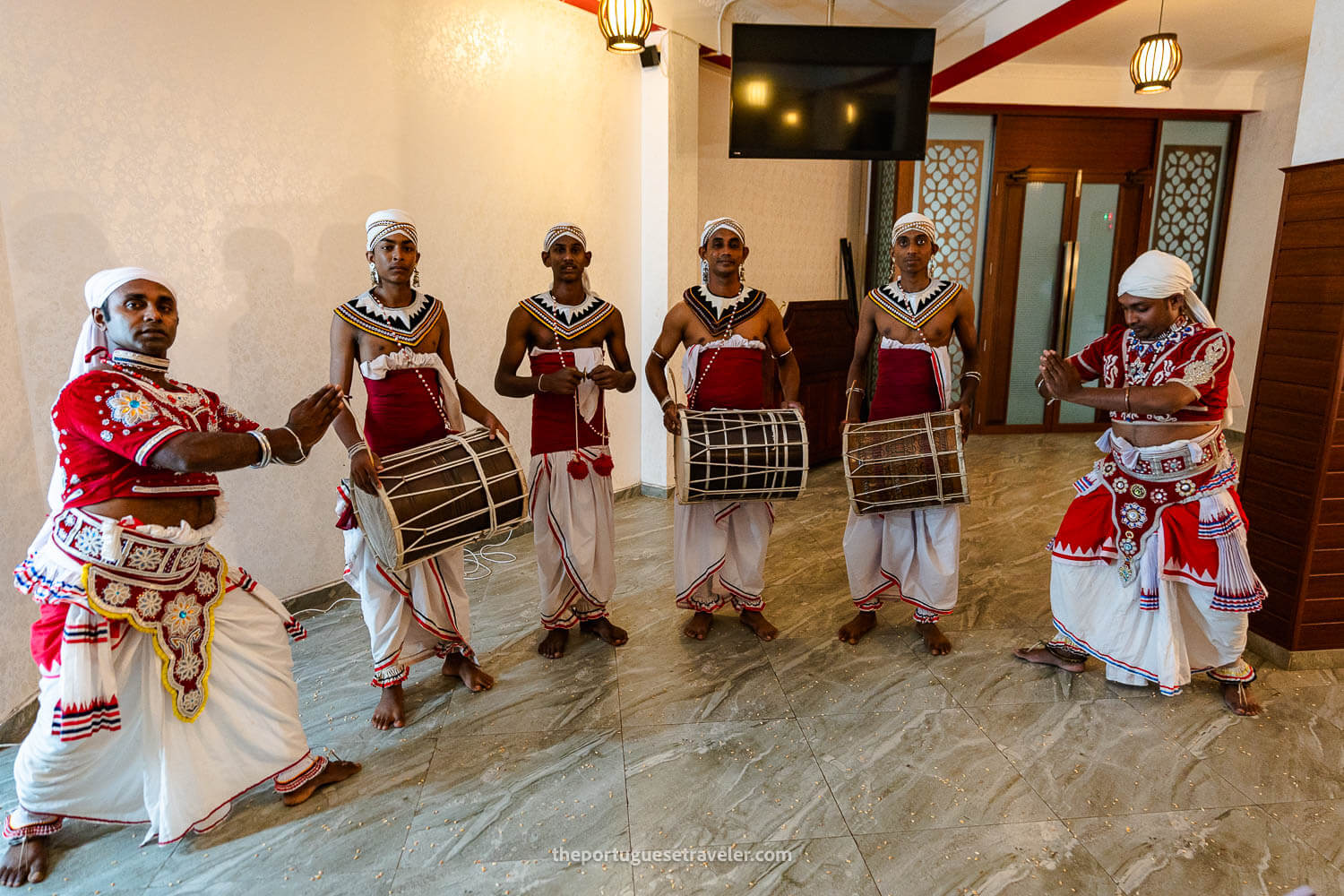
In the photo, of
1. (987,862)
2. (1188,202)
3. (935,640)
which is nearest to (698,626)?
(935,640)

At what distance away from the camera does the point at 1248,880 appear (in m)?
2.03

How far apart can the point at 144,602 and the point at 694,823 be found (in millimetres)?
1600

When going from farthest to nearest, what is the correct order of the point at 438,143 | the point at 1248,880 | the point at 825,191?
the point at 825,191 → the point at 438,143 → the point at 1248,880

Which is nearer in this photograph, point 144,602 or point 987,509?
point 144,602

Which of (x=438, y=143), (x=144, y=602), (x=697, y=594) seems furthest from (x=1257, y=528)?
(x=438, y=143)

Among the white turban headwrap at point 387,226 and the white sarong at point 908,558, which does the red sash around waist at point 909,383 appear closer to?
the white sarong at point 908,558

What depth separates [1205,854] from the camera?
6.96 feet

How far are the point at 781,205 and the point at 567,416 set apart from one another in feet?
13.1

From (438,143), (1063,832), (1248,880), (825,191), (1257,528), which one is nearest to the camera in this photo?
(1248,880)

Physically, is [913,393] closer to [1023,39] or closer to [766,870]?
[766,870]

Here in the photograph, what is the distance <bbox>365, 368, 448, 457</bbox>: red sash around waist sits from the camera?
272cm

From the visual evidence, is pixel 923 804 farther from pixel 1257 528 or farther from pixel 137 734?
pixel 137 734

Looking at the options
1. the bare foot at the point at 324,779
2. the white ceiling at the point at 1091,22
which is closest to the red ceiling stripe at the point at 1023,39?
the white ceiling at the point at 1091,22

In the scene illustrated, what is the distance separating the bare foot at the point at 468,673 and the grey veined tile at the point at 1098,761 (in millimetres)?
1798
